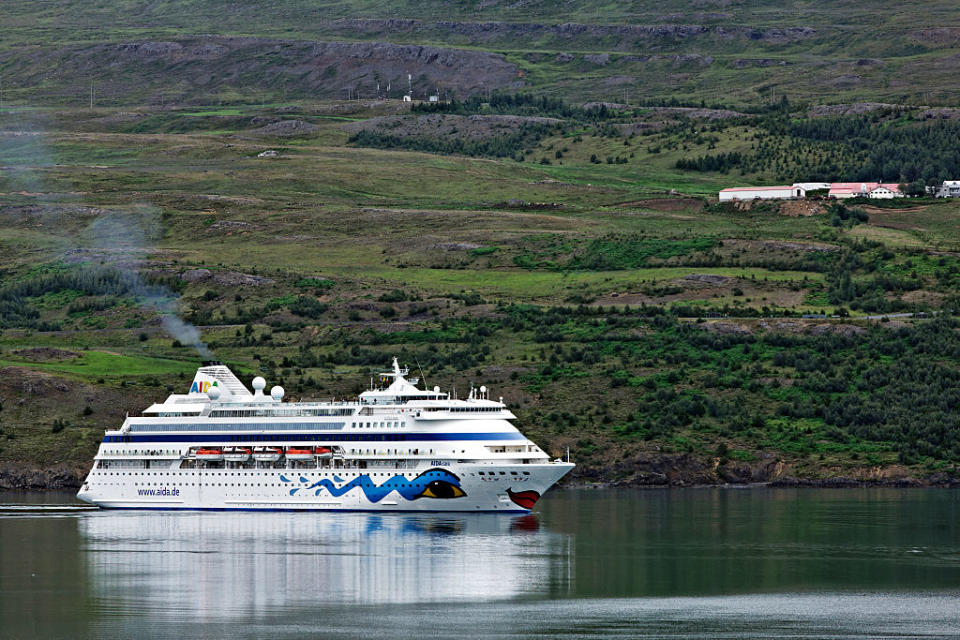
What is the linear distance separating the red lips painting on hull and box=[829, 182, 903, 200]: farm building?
105768 millimetres

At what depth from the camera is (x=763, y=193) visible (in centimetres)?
18512

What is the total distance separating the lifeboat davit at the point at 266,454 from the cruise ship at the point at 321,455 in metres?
0.08

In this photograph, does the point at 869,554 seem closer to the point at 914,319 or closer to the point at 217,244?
the point at 914,319

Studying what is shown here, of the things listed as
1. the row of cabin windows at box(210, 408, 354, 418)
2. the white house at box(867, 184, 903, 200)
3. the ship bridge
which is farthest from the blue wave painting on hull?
the white house at box(867, 184, 903, 200)

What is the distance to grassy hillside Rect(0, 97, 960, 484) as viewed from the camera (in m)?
111

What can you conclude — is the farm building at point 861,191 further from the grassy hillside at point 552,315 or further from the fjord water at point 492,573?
the fjord water at point 492,573

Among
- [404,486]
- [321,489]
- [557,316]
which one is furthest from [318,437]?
[557,316]

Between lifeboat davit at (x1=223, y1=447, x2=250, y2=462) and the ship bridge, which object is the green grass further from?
the ship bridge

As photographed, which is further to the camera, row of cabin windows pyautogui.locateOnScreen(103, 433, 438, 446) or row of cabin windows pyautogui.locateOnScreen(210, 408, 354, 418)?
row of cabin windows pyautogui.locateOnScreen(210, 408, 354, 418)

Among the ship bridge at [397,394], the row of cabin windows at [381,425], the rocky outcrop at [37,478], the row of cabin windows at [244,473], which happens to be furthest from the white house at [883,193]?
the row of cabin windows at [244,473]

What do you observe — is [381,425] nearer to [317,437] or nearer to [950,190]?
[317,437]

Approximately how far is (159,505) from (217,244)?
88.6 meters

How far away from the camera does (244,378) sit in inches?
4582

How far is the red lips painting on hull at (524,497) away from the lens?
8450 centimetres
